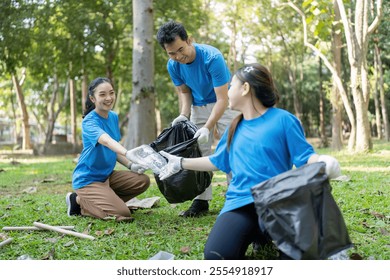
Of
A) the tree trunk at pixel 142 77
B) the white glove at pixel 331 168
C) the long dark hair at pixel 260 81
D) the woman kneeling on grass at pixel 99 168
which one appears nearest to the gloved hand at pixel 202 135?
the woman kneeling on grass at pixel 99 168

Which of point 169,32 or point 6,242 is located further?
point 169,32

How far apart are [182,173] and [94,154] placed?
900 mm

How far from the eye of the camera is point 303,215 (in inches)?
85.2

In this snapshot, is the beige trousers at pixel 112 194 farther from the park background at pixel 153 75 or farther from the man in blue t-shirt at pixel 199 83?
the man in blue t-shirt at pixel 199 83

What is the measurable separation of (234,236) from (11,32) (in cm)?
1217

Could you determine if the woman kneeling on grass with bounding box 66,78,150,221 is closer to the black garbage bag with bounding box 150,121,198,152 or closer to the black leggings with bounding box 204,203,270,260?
the black garbage bag with bounding box 150,121,198,152

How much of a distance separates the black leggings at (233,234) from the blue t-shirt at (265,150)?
7 cm

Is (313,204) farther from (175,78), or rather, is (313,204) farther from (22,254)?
(175,78)

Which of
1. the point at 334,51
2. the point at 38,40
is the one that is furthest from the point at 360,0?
the point at 38,40

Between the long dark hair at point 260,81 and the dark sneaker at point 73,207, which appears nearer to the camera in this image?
the long dark hair at point 260,81

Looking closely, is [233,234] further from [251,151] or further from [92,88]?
[92,88]

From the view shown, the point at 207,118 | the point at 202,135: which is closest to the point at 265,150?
the point at 202,135

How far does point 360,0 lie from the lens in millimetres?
9953

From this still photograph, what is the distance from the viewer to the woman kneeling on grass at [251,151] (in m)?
2.56
